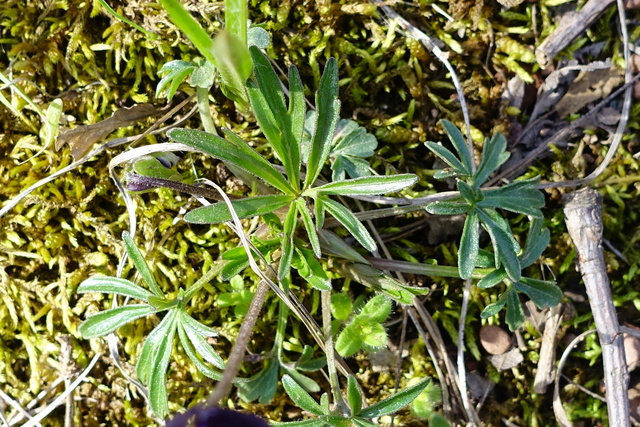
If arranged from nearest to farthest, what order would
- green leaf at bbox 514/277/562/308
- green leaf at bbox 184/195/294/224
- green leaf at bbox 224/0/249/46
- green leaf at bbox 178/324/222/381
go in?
green leaf at bbox 224/0/249/46 < green leaf at bbox 184/195/294/224 < green leaf at bbox 178/324/222/381 < green leaf at bbox 514/277/562/308

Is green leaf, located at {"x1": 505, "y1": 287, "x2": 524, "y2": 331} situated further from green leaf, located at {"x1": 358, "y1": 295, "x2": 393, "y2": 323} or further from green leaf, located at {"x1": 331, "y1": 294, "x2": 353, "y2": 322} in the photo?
green leaf, located at {"x1": 331, "y1": 294, "x2": 353, "y2": 322}

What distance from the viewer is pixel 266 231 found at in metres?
2.08

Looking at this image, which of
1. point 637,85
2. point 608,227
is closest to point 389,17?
→ point 637,85

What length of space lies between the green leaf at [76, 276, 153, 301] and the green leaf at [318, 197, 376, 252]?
661 mm

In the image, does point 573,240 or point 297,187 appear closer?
point 297,187

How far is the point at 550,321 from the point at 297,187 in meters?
1.30

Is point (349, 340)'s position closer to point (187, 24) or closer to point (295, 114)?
point (295, 114)

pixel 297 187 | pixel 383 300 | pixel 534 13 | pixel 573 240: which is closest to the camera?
pixel 297 187

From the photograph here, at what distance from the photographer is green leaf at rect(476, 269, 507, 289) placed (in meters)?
Answer: 1.97

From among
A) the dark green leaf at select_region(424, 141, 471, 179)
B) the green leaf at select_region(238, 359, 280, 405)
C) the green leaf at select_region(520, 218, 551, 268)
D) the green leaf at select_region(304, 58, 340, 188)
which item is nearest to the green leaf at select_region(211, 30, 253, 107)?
the green leaf at select_region(304, 58, 340, 188)

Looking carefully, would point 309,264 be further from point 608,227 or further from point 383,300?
point 608,227

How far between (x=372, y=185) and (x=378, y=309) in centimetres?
50

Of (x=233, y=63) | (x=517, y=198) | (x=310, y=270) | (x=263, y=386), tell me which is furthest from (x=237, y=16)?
(x=263, y=386)

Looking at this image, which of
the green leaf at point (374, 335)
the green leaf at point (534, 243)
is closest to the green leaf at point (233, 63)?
the green leaf at point (374, 335)
